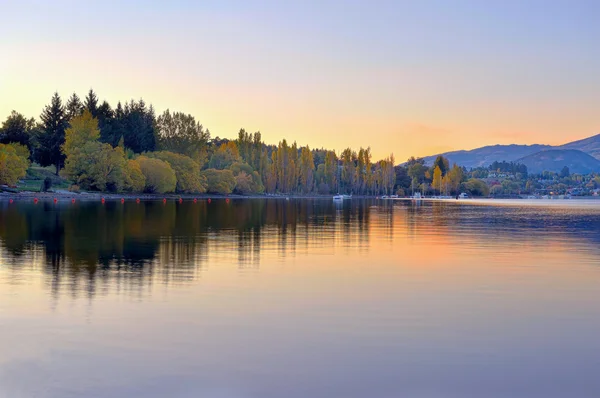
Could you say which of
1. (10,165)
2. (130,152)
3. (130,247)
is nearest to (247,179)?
(130,152)

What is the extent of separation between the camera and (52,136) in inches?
4926

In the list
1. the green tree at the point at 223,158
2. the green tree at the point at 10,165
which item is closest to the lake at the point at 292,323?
the green tree at the point at 10,165

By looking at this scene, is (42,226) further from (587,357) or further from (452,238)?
(587,357)

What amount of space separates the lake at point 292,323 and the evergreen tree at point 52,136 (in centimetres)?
10192

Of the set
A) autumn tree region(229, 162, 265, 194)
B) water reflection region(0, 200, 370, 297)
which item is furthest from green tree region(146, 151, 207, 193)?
water reflection region(0, 200, 370, 297)

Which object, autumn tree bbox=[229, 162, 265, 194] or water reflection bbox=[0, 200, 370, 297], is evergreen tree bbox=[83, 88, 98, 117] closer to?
autumn tree bbox=[229, 162, 265, 194]

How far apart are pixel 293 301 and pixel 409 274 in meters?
7.40

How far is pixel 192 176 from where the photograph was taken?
470ft

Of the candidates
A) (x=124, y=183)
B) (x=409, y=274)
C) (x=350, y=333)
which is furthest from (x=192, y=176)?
(x=350, y=333)

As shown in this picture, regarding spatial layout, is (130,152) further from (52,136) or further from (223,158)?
(223,158)

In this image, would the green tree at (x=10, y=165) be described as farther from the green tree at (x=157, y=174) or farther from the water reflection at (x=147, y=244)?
the water reflection at (x=147, y=244)

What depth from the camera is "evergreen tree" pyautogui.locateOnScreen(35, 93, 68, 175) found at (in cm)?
12438

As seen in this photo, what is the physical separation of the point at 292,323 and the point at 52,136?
401 ft

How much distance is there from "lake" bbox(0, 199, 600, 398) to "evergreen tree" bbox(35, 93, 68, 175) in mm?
101918
